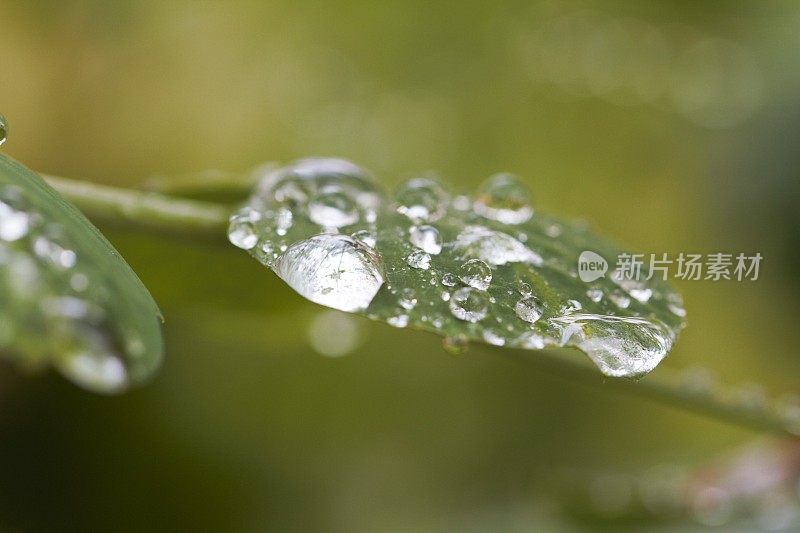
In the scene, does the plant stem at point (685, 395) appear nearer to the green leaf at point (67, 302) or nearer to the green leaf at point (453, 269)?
the green leaf at point (453, 269)

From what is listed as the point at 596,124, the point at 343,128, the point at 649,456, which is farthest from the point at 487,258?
the point at 596,124

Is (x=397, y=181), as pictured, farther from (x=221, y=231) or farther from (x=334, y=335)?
(x=221, y=231)

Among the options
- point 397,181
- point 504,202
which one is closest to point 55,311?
point 504,202

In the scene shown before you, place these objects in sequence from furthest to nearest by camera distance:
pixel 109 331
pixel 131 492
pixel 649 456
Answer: pixel 649 456, pixel 131 492, pixel 109 331

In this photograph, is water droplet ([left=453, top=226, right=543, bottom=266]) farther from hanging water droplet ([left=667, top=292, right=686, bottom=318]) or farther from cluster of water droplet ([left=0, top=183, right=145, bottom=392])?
cluster of water droplet ([left=0, top=183, right=145, bottom=392])

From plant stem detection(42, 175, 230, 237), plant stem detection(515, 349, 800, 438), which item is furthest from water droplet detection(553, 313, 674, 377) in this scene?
plant stem detection(42, 175, 230, 237)

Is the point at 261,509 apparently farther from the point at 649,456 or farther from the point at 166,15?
the point at 166,15
